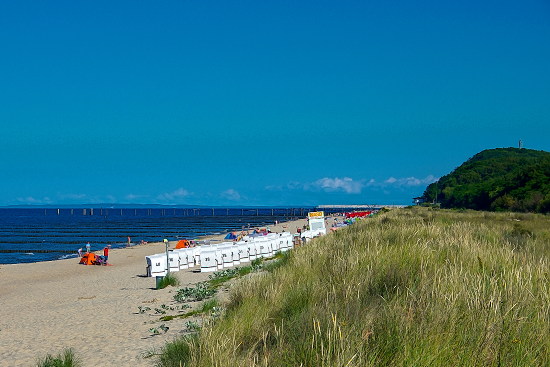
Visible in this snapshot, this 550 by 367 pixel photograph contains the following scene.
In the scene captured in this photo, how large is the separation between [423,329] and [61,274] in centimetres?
2311

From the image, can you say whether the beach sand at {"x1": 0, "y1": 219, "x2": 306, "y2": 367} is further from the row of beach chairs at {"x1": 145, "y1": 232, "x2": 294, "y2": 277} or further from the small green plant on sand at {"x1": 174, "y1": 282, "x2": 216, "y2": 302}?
the row of beach chairs at {"x1": 145, "y1": 232, "x2": 294, "y2": 277}

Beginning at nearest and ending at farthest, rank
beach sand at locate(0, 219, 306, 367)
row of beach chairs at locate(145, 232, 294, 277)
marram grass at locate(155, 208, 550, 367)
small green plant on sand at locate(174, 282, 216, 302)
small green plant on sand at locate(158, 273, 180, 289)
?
marram grass at locate(155, 208, 550, 367) < beach sand at locate(0, 219, 306, 367) < small green plant on sand at locate(174, 282, 216, 302) < small green plant on sand at locate(158, 273, 180, 289) < row of beach chairs at locate(145, 232, 294, 277)

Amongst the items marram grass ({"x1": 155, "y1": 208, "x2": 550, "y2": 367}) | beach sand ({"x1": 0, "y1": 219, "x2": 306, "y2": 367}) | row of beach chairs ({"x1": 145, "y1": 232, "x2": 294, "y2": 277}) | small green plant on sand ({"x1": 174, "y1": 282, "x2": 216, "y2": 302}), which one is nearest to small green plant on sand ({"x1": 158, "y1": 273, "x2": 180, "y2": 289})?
beach sand ({"x1": 0, "y1": 219, "x2": 306, "y2": 367})

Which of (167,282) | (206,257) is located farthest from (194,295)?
(206,257)

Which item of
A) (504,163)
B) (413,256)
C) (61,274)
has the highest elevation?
(504,163)

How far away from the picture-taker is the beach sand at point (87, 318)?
743cm

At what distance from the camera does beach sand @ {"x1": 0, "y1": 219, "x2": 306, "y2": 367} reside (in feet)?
24.4

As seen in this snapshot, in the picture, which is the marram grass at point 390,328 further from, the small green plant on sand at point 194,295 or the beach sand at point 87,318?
the small green plant on sand at point 194,295

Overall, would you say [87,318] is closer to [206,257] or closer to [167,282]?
[167,282]

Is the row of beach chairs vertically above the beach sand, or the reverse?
the row of beach chairs

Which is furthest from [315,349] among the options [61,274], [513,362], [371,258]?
[61,274]

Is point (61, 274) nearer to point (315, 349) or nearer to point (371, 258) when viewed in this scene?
point (371, 258)

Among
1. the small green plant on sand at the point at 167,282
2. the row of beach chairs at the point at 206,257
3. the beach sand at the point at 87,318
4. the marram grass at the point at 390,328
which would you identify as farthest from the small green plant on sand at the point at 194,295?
the row of beach chairs at the point at 206,257

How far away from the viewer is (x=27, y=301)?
15.1m
